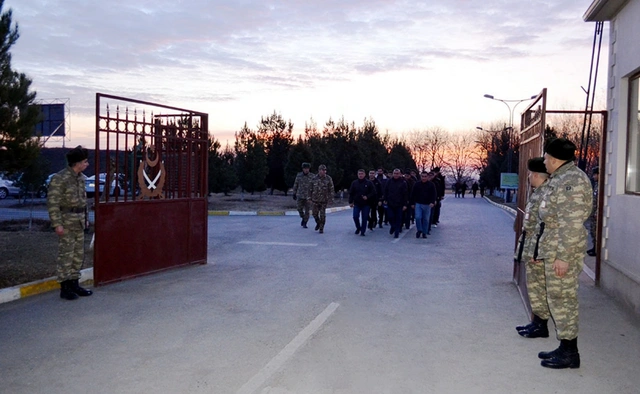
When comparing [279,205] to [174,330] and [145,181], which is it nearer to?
[145,181]

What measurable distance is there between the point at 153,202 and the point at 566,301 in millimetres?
6535

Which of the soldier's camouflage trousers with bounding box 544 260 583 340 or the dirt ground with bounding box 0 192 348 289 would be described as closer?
the soldier's camouflage trousers with bounding box 544 260 583 340

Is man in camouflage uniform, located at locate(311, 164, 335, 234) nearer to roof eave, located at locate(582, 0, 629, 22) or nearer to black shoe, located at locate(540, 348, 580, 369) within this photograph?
roof eave, located at locate(582, 0, 629, 22)

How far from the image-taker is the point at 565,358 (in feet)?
17.5

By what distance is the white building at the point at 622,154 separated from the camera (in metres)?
8.04

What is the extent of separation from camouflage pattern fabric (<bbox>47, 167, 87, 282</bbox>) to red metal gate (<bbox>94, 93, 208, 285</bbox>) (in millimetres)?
542

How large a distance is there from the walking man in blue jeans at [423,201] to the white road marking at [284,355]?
→ 9.02m

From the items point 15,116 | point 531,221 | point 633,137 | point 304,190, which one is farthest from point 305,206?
point 531,221

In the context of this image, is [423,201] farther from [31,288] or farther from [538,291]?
[31,288]

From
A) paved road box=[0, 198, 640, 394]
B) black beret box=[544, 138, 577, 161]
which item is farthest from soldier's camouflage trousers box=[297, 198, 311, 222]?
black beret box=[544, 138, 577, 161]

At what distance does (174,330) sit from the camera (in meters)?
6.51

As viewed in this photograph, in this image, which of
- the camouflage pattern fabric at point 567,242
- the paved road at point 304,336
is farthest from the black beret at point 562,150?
the paved road at point 304,336

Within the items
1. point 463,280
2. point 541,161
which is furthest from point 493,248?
point 541,161

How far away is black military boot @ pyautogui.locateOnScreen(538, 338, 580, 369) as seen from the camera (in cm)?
534
